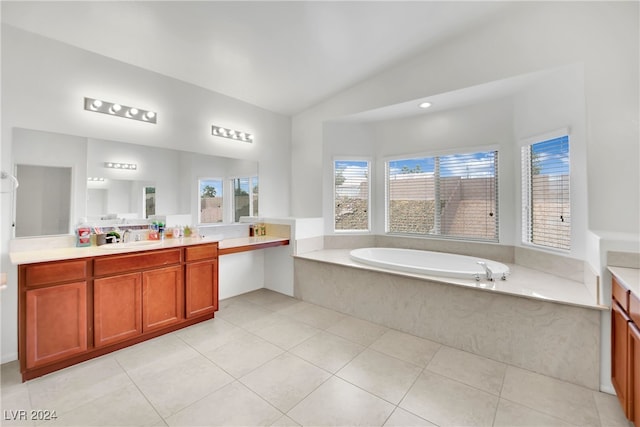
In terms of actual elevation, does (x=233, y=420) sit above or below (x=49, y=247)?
below

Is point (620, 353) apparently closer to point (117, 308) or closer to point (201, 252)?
point (201, 252)

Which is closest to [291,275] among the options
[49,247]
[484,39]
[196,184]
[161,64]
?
[196,184]

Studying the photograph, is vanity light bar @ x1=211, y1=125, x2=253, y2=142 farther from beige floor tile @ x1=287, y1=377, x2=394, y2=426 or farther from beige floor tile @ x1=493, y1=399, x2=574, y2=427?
beige floor tile @ x1=493, y1=399, x2=574, y2=427

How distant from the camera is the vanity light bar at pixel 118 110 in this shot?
262 cm

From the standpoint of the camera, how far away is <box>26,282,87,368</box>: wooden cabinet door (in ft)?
6.43

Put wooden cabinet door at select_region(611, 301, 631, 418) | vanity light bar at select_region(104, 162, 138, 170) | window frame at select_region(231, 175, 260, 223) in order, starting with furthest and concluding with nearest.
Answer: window frame at select_region(231, 175, 260, 223), vanity light bar at select_region(104, 162, 138, 170), wooden cabinet door at select_region(611, 301, 631, 418)

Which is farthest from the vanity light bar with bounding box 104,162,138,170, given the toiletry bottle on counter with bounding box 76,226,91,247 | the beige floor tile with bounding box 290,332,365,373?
the beige floor tile with bounding box 290,332,365,373

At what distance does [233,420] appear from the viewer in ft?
5.39

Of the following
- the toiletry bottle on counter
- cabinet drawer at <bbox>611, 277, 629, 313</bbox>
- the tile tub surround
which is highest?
the toiletry bottle on counter

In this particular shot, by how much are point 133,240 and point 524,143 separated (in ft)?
14.1

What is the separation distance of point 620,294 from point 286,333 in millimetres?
2520

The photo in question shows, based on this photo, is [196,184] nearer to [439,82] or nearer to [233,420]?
[233,420]

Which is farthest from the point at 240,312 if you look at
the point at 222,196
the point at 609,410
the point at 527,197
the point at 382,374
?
the point at 527,197

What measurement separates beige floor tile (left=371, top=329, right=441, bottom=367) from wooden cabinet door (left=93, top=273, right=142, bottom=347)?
2148mm
